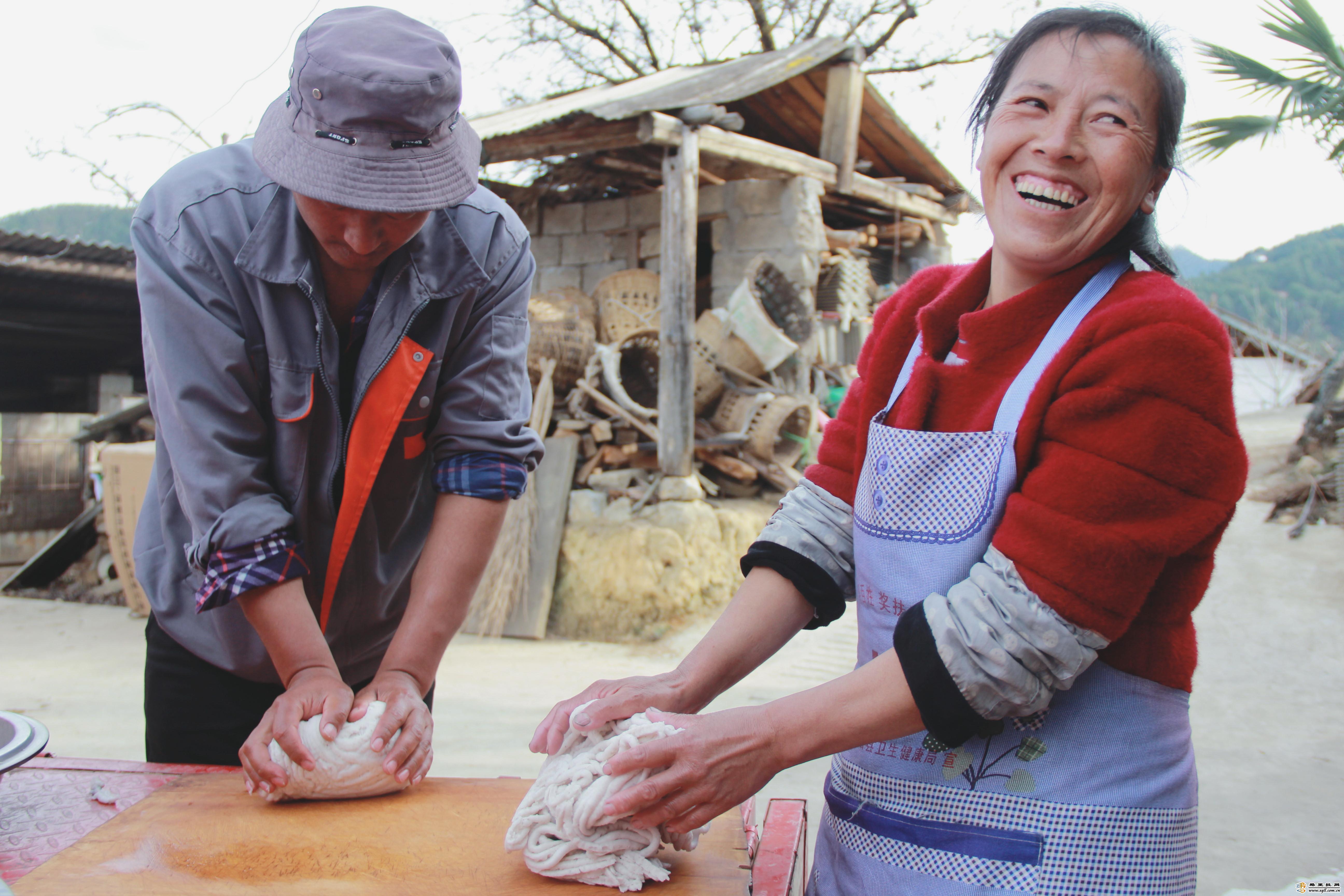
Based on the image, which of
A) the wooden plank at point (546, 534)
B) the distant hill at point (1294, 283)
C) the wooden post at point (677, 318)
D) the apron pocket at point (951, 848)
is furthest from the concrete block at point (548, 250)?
the distant hill at point (1294, 283)

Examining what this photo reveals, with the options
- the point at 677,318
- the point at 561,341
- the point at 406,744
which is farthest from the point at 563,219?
the point at 406,744

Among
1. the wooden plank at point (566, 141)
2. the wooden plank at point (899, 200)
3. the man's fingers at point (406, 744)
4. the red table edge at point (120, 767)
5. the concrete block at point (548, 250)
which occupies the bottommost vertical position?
the red table edge at point (120, 767)

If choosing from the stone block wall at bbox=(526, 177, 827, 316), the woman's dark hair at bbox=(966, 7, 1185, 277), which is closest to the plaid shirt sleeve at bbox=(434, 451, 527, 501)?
the woman's dark hair at bbox=(966, 7, 1185, 277)

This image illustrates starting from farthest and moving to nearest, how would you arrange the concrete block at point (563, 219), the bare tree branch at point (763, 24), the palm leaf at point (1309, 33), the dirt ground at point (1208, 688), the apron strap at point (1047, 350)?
the bare tree branch at point (763, 24) < the concrete block at point (563, 219) < the palm leaf at point (1309, 33) < the dirt ground at point (1208, 688) < the apron strap at point (1047, 350)

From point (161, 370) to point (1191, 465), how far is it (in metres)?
1.48

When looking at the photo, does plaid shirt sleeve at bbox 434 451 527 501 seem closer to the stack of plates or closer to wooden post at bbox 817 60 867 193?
the stack of plates

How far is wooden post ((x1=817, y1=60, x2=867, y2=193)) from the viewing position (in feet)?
26.1

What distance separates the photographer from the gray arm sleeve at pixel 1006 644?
969mm

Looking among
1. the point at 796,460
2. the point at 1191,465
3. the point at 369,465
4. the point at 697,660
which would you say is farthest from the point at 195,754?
the point at 796,460

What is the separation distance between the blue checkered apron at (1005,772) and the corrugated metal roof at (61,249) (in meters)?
7.57

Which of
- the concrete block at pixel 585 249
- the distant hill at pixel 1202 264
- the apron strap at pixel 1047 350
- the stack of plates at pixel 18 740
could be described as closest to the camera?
the apron strap at pixel 1047 350

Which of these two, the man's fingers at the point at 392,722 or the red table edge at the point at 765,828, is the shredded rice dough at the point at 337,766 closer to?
the man's fingers at the point at 392,722

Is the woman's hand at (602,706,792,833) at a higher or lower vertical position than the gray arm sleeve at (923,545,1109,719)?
lower

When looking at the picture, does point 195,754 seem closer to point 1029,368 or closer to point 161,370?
point 161,370
